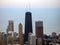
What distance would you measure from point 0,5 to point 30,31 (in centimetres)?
46

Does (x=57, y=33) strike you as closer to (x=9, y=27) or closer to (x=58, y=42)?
(x=58, y=42)

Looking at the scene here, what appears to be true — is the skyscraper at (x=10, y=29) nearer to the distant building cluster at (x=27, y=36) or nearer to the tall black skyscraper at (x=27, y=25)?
the distant building cluster at (x=27, y=36)

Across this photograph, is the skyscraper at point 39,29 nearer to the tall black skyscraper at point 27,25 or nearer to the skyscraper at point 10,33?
the tall black skyscraper at point 27,25

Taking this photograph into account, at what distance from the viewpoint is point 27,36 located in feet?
4.94

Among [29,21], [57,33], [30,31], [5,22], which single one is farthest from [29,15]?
[57,33]

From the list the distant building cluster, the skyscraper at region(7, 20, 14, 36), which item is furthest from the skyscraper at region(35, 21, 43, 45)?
the skyscraper at region(7, 20, 14, 36)

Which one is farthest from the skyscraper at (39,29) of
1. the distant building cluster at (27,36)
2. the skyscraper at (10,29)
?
the skyscraper at (10,29)

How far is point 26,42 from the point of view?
1502mm

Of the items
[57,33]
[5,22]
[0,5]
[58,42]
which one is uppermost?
[0,5]

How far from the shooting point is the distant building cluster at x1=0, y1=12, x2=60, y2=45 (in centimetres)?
149

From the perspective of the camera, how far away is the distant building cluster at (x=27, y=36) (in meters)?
1.49

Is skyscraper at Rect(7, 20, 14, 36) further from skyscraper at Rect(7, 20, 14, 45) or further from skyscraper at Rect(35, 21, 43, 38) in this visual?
skyscraper at Rect(35, 21, 43, 38)

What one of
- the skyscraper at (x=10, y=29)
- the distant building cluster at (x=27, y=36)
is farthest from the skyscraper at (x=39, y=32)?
the skyscraper at (x=10, y=29)

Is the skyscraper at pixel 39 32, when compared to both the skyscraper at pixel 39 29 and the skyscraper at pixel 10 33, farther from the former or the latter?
the skyscraper at pixel 10 33
